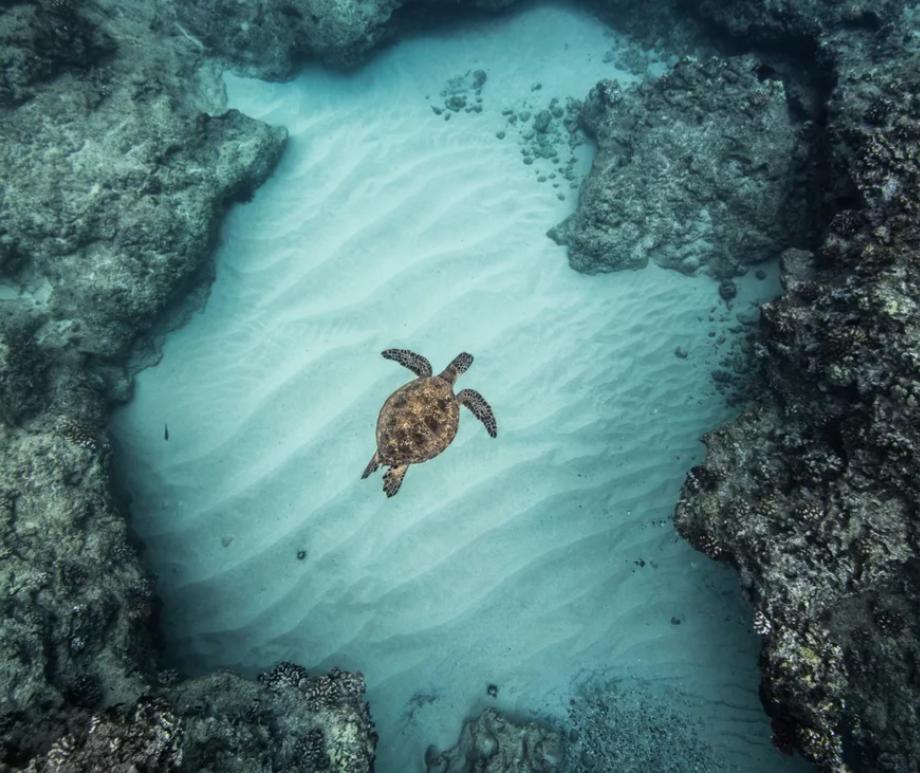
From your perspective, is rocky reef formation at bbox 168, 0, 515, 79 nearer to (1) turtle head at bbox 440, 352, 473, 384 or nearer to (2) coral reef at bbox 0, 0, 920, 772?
(2) coral reef at bbox 0, 0, 920, 772

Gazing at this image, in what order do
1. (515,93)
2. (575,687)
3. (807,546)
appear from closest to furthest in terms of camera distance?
(807,546)
(575,687)
(515,93)

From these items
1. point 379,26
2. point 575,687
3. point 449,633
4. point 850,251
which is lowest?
point 575,687

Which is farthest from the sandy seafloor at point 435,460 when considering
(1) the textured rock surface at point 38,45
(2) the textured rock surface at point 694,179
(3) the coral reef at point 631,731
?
(1) the textured rock surface at point 38,45

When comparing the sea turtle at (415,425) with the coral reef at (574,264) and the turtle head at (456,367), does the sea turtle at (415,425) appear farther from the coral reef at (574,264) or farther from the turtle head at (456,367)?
the coral reef at (574,264)

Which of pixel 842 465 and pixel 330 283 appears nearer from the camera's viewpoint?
pixel 842 465

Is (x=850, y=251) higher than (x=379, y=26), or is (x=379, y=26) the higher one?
(x=379, y=26)

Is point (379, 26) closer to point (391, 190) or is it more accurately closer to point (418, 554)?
point (391, 190)

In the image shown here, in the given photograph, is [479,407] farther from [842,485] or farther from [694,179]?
[694,179]

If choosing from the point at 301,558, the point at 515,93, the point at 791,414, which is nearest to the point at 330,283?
the point at 301,558
